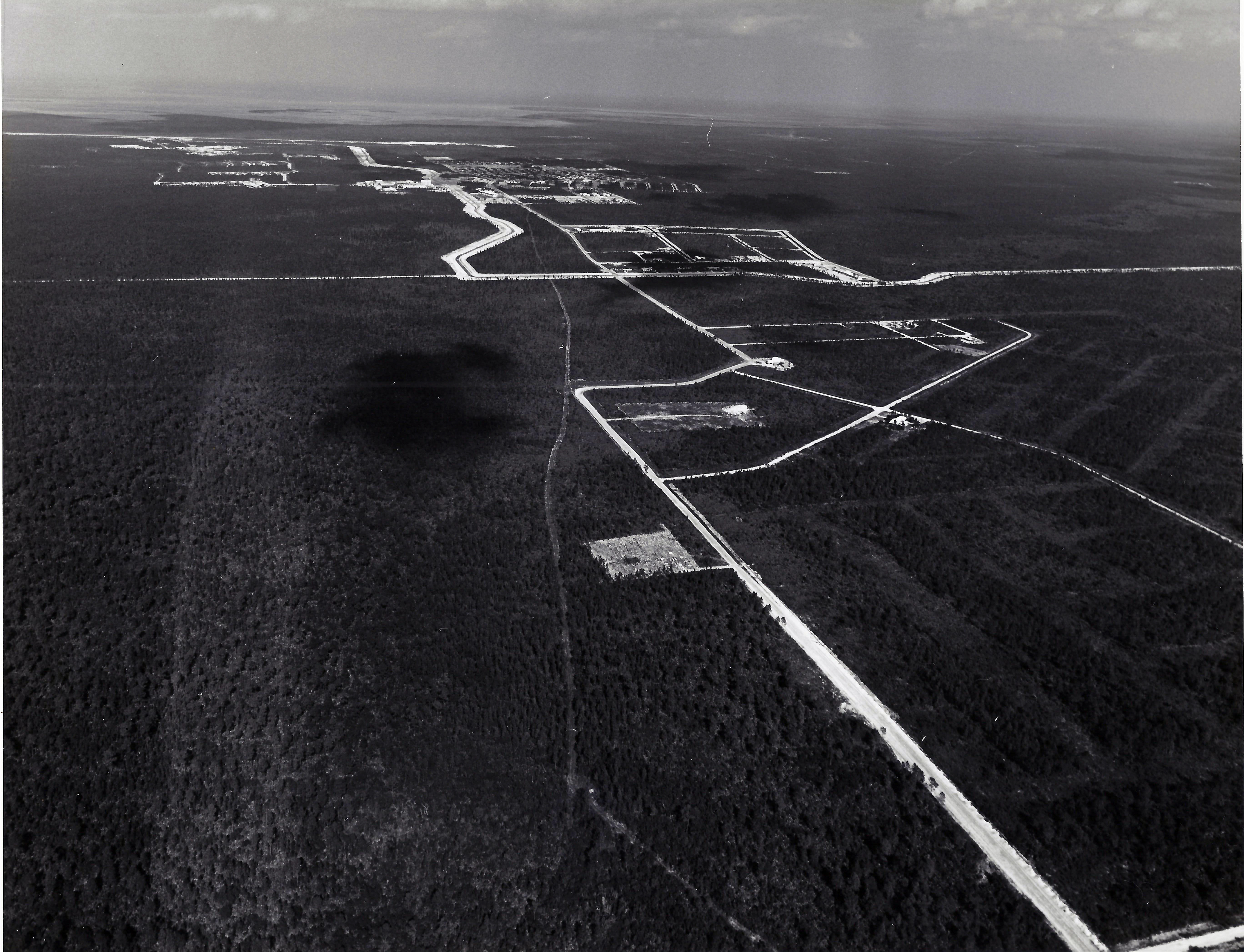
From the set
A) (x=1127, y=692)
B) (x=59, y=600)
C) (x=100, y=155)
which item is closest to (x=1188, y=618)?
(x=1127, y=692)

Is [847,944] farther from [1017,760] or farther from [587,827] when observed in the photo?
[1017,760]

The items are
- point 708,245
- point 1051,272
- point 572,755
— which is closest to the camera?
point 572,755

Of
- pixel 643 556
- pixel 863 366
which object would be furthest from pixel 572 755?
pixel 863 366

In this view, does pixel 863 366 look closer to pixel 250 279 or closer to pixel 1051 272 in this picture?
pixel 1051 272

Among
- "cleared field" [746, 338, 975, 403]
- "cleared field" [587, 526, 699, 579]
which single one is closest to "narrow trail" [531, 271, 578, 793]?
"cleared field" [587, 526, 699, 579]

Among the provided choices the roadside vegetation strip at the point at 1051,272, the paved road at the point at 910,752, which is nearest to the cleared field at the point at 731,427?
the paved road at the point at 910,752

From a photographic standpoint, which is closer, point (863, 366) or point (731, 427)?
point (731, 427)
